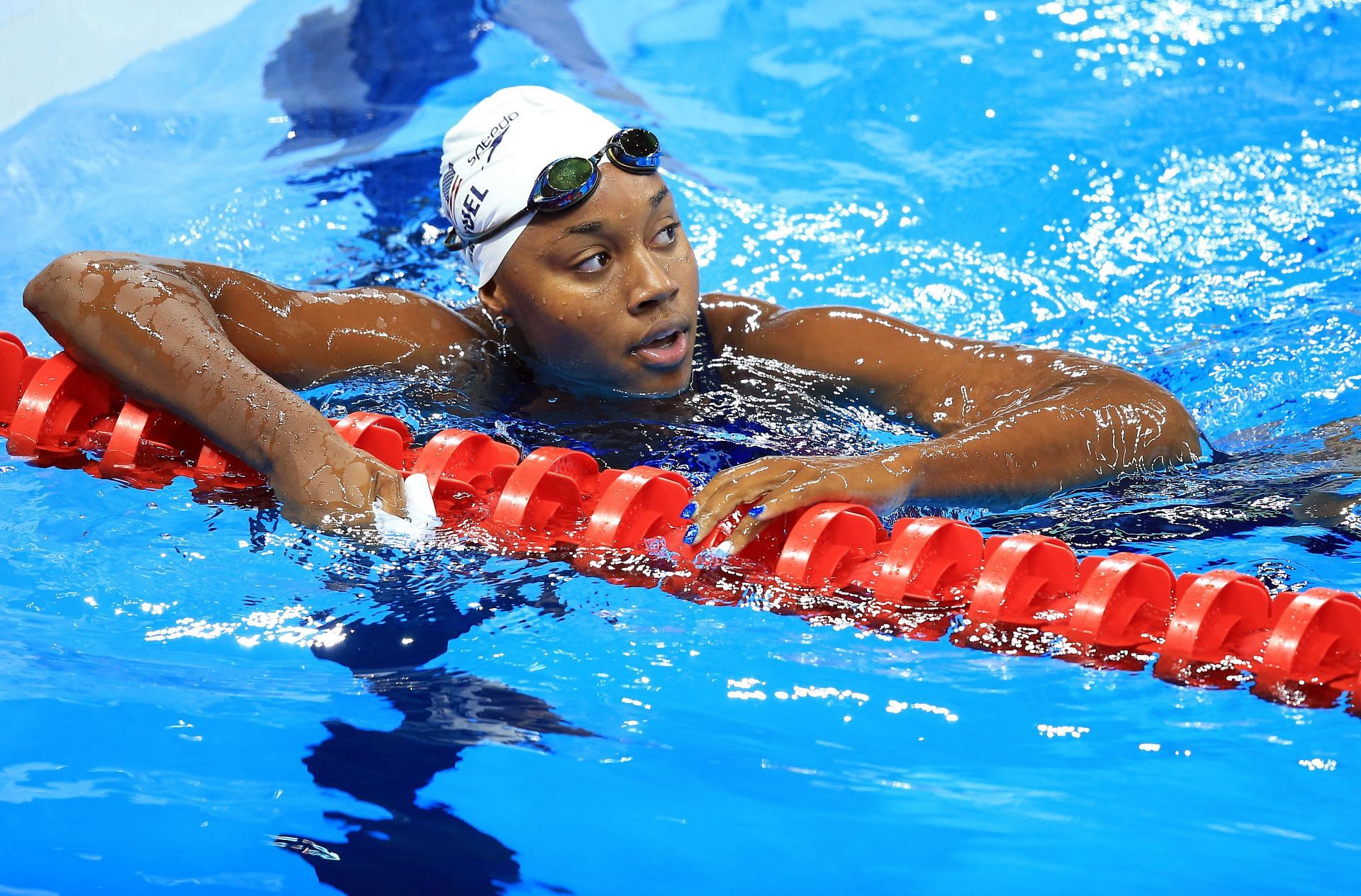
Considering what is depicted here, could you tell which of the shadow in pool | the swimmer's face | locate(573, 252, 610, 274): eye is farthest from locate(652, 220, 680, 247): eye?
the shadow in pool

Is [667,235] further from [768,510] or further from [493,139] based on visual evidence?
[768,510]

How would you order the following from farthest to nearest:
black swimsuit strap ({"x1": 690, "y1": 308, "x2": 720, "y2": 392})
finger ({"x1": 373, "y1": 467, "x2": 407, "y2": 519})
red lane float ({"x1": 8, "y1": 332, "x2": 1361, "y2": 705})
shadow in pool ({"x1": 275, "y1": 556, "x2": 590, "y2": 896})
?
black swimsuit strap ({"x1": 690, "y1": 308, "x2": 720, "y2": 392}) < finger ({"x1": 373, "y1": 467, "x2": 407, "y2": 519}) < red lane float ({"x1": 8, "y1": 332, "x2": 1361, "y2": 705}) < shadow in pool ({"x1": 275, "y1": 556, "x2": 590, "y2": 896})

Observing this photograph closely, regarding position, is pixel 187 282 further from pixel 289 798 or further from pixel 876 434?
pixel 876 434

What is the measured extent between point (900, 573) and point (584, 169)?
1.22 meters

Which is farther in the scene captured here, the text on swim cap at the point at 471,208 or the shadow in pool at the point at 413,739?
the text on swim cap at the point at 471,208

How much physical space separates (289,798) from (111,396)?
1425mm

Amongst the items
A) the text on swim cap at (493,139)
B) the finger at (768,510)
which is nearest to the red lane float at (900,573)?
the finger at (768,510)

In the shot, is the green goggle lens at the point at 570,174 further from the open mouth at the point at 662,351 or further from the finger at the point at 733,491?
the finger at the point at 733,491

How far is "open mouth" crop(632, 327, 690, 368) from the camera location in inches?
116

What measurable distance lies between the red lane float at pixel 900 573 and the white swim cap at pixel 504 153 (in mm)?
574

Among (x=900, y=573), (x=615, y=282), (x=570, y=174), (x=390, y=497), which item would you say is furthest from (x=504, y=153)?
(x=900, y=573)

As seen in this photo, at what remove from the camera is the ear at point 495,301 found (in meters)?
3.15

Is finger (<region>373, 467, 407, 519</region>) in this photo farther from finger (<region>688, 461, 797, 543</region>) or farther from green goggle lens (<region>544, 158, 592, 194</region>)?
green goggle lens (<region>544, 158, 592, 194</region>)

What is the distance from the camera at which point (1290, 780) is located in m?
1.91
